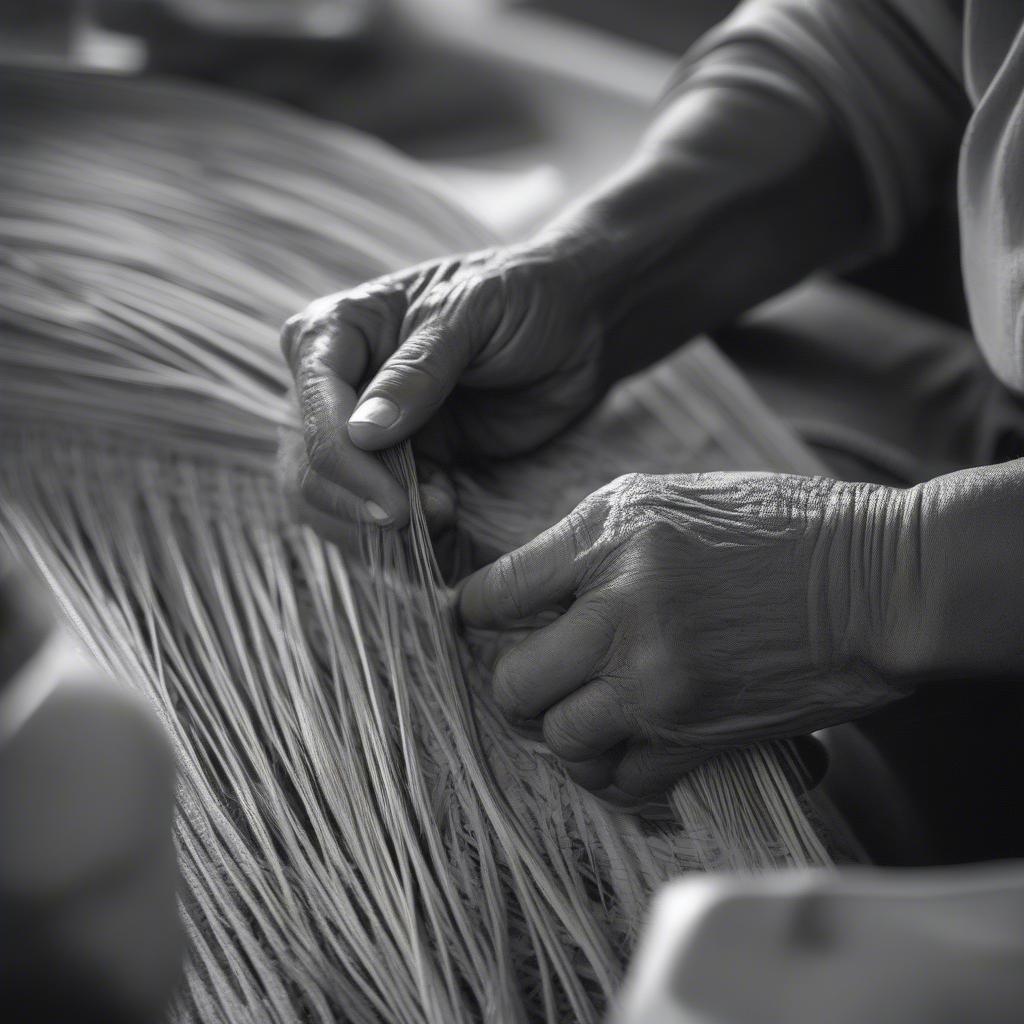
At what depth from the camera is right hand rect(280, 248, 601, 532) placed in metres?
0.74

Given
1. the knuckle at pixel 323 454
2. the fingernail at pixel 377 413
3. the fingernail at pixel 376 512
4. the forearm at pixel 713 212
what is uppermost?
the forearm at pixel 713 212

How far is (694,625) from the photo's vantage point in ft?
2.12

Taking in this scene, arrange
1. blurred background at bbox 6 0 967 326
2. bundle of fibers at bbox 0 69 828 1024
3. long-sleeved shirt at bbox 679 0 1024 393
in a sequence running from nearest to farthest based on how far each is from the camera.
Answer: bundle of fibers at bbox 0 69 828 1024 → long-sleeved shirt at bbox 679 0 1024 393 → blurred background at bbox 6 0 967 326

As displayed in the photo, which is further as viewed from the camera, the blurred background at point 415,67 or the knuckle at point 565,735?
the blurred background at point 415,67

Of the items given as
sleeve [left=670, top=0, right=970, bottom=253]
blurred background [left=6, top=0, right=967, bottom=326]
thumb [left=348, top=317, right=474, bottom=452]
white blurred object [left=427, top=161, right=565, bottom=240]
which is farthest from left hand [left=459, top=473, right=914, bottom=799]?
blurred background [left=6, top=0, right=967, bottom=326]

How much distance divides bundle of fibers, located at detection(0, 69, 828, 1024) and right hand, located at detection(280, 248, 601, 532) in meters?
0.03

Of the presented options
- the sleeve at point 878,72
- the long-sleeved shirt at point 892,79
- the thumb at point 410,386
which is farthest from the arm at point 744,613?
the sleeve at point 878,72

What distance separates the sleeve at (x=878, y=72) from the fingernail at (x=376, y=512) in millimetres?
606

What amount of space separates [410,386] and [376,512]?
0.09m

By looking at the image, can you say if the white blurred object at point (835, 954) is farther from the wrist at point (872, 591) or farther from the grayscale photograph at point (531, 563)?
the wrist at point (872, 591)

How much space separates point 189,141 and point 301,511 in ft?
2.12

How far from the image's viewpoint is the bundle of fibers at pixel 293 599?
1.97 ft

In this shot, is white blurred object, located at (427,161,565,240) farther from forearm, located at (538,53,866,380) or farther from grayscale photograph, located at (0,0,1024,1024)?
forearm, located at (538,53,866,380)

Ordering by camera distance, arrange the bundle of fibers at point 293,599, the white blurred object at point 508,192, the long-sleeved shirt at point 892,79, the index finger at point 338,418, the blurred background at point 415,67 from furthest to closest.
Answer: the blurred background at point 415,67
the white blurred object at point 508,192
the long-sleeved shirt at point 892,79
the index finger at point 338,418
the bundle of fibers at point 293,599
